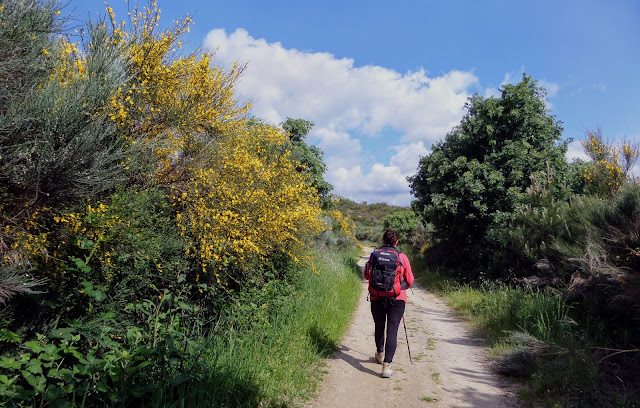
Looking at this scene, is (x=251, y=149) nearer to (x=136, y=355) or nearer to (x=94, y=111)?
(x=94, y=111)

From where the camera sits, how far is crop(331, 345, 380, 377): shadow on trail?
15.8ft

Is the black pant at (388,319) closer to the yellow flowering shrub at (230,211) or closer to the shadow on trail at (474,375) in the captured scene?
the shadow on trail at (474,375)

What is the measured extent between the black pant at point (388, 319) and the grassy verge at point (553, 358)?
1.45 m

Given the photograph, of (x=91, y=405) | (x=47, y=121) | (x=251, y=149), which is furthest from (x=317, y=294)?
(x=47, y=121)

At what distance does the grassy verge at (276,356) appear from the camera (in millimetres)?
3535

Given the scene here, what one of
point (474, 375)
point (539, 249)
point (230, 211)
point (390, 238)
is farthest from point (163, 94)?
point (539, 249)

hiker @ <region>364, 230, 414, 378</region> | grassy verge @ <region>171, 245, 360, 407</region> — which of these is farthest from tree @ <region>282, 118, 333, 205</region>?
hiker @ <region>364, 230, 414, 378</region>

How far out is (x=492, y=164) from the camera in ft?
39.2

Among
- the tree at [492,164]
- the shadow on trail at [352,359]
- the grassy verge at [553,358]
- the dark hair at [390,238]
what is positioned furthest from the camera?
the tree at [492,164]

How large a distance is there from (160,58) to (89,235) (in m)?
2.82

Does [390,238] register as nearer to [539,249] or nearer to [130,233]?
[130,233]

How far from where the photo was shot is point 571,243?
7.11 meters

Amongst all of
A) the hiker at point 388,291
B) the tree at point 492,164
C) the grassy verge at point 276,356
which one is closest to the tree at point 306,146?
the tree at point 492,164

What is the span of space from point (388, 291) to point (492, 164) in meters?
8.92
